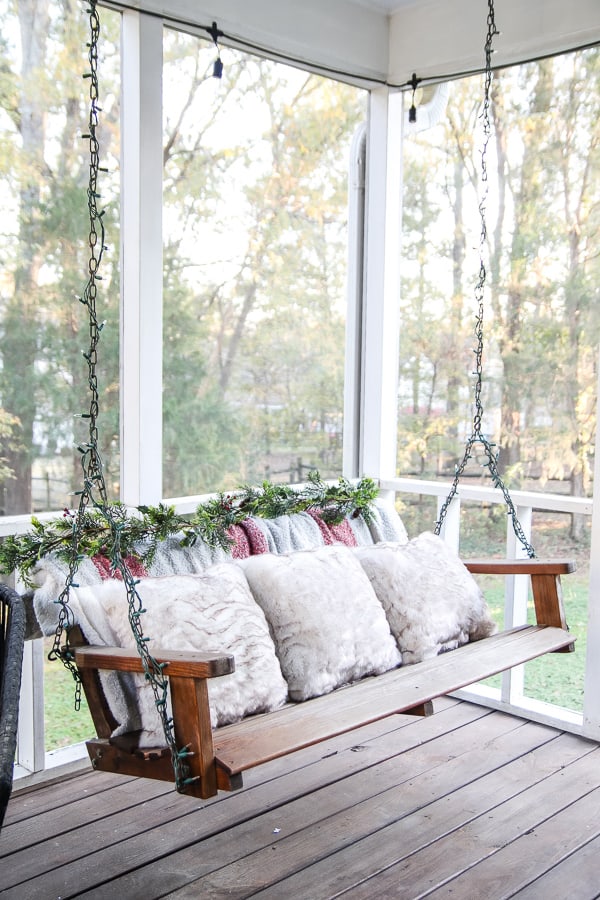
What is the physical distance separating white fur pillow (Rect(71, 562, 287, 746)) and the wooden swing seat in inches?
2.9

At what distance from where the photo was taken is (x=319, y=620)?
2.51m

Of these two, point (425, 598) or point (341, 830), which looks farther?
point (425, 598)

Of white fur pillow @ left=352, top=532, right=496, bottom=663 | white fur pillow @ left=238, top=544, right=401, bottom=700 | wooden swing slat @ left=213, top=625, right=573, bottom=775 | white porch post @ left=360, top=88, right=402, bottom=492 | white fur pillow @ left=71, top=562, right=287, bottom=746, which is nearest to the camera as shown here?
wooden swing slat @ left=213, top=625, right=573, bottom=775

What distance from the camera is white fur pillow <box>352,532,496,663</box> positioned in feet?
8.97

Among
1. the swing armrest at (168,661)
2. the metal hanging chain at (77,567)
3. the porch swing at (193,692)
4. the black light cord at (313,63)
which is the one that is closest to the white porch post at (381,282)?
the black light cord at (313,63)

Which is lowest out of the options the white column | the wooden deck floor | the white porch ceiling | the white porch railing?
the wooden deck floor

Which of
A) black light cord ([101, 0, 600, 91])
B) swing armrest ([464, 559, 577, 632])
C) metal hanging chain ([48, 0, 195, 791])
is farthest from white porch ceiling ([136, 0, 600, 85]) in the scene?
swing armrest ([464, 559, 577, 632])

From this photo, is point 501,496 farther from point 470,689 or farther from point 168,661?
point 168,661

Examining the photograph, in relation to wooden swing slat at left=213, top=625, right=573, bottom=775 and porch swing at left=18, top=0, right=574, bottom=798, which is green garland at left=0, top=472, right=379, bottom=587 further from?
wooden swing slat at left=213, top=625, right=573, bottom=775

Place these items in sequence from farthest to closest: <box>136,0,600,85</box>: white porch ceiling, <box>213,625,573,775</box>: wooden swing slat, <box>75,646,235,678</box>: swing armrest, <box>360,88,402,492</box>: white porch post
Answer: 1. <box>360,88,402,492</box>: white porch post
2. <box>136,0,600,85</box>: white porch ceiling
3. <box>213,625,573,775</box>: wooden swing slat
4. <box>75,646,235,678</box>: swing armrest

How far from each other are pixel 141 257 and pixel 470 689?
7.04 ft

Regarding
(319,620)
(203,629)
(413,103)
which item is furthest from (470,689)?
(413,103)

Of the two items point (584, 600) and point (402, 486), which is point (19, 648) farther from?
point (584, 600)

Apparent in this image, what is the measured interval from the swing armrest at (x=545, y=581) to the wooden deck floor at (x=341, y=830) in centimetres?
51
